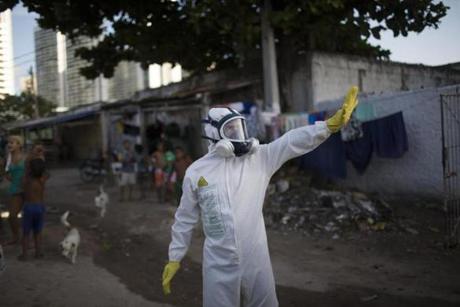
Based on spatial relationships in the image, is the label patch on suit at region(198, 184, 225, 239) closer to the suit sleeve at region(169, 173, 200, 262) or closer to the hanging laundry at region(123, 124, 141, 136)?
the suit sleeve at region(169, 173, 200, 262)

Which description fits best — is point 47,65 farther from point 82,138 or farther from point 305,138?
point 305,138

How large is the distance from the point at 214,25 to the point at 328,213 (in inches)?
→ 202

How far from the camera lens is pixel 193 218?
119 inches

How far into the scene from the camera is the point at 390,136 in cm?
854

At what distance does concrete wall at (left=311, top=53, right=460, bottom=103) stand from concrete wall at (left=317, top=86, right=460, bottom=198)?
1.73 m

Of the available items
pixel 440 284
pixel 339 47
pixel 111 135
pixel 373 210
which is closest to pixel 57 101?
pixel 111 135

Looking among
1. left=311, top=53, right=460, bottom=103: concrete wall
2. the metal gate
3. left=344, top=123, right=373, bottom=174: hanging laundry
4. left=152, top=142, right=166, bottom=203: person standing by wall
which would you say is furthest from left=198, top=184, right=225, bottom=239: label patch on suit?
left=311, top=53, right=460, bottom=103: concrete wall

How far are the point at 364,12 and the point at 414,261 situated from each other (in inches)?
254

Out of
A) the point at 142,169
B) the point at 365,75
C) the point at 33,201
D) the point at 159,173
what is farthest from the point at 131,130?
the point at 33,201

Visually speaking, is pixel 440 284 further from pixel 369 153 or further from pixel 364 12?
pixel 364 12

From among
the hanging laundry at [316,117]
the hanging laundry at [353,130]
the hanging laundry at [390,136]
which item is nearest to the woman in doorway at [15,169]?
the hanging laundry at [316,117]

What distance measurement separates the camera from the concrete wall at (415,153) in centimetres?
809

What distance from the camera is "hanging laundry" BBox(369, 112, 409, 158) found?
27.7 feet

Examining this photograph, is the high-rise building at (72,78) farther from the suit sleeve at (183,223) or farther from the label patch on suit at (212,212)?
the label patch on suit at (212,212)
